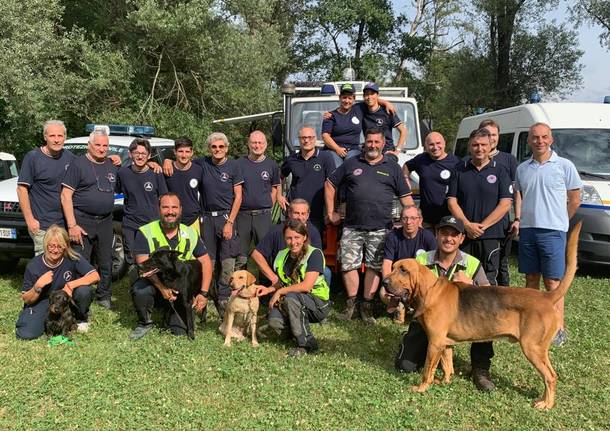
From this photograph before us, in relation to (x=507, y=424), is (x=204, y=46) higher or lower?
higher

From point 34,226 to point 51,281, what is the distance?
0.92m

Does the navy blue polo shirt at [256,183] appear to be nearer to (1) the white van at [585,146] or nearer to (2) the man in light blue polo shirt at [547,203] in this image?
(2) the man in light blue polo shirt at [547,203]

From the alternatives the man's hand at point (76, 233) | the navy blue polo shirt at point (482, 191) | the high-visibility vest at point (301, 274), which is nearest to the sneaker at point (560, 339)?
the navy blue polo shirt at point (482, 191)

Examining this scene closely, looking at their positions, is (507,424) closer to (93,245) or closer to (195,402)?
(195,402)

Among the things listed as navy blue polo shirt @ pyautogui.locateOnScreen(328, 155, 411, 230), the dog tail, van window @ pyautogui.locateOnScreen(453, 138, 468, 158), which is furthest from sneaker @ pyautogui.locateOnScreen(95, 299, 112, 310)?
van window @ pyautogui.locateOnScreen(453, 138, 468, 158)

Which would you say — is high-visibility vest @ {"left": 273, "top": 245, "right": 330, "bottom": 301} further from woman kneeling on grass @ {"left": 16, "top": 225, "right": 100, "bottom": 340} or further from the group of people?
woman kneeling on grass @ {"left": 16, "top": 225, "right": 100, "bottom": 340}

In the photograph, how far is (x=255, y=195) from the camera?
600cm

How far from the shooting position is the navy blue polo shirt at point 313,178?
6.05 metres

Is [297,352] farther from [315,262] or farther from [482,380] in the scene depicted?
[482,380]

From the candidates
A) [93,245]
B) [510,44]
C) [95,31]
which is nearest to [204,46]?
[95,31]

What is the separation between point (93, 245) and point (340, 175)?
10.0ft

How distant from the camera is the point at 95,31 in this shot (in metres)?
17.5

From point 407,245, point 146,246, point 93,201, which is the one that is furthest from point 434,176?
point 93,201

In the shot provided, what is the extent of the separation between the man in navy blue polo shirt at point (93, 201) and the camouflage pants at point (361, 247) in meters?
2.79
